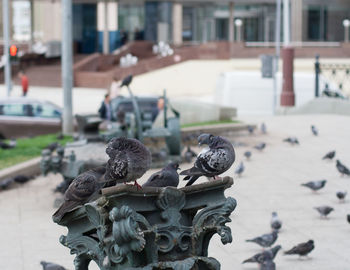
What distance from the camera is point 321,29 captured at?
64.8 m

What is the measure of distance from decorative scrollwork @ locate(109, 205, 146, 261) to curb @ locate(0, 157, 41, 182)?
31.8ft

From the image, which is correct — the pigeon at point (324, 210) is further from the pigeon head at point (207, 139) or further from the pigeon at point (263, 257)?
the pigeon head at point (207, 139)

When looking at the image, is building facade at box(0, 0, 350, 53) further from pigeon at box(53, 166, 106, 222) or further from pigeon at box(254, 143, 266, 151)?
pigeon at box(53, 166, 106, 222)

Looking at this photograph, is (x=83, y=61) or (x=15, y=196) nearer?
(x=15, y=196)

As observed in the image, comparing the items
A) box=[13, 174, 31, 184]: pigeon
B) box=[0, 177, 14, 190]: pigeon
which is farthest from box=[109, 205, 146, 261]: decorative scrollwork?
box=[13, 174, 31, 184]: pigeon

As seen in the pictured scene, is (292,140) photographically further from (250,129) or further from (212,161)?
(212,161)

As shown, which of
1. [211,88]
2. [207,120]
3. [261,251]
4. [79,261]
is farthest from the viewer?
[211,88]

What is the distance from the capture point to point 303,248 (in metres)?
9.47

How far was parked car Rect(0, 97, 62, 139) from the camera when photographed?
2227cm

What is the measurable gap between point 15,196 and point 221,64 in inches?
1452

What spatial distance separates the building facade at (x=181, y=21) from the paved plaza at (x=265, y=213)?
42.6 m

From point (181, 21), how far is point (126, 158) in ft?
186

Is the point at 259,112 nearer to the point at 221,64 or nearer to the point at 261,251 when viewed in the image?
the point at 261,251

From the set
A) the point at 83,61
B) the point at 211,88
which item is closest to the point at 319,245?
the point at 211,88
